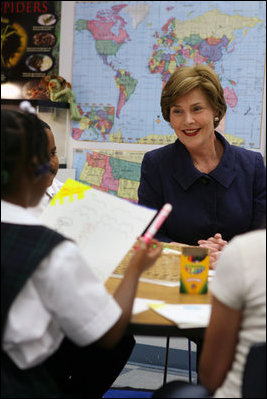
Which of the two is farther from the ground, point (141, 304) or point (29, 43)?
point (29, 43)

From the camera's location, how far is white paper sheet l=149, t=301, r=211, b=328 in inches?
47.2

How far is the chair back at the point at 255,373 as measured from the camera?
3.28 feet

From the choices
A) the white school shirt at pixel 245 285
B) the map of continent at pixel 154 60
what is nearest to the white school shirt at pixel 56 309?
the white school shirt at pixel 245 285

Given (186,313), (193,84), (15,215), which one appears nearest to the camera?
(15,215)

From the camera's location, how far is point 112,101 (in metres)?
3.92

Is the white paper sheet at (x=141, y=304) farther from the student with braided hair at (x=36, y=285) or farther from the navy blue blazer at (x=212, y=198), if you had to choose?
the navy blue blazer at (x=212, y=198)

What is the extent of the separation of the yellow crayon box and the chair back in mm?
436

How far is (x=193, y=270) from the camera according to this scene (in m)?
1.44

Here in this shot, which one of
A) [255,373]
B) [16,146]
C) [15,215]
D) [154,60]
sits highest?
[154,60]

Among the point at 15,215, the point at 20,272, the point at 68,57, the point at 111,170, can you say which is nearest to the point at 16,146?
the point at 15,215

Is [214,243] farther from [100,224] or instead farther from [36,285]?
[36,285]

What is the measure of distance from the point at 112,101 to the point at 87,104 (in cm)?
19

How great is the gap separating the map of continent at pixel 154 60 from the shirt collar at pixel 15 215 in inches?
105

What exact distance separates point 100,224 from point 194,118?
1.00 m
